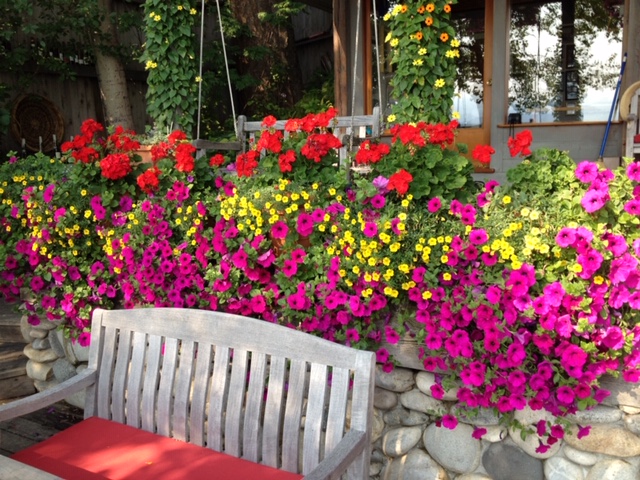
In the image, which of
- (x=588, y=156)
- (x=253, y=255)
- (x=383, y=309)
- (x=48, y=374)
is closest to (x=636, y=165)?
(x=383, y=309)

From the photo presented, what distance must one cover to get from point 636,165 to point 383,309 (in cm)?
93

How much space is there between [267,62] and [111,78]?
2.27 metres

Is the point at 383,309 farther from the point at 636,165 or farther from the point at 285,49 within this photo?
the point at 285,49

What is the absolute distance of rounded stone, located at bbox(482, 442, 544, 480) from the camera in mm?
2002

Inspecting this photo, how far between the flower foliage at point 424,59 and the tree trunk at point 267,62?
4003mm

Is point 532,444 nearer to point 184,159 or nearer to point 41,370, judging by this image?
point 184,159

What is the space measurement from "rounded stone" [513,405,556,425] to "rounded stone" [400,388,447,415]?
0.86ft

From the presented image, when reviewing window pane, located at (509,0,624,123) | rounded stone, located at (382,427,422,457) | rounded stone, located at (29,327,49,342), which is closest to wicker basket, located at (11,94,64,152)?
rounded stone, located at (29,327,49,342)

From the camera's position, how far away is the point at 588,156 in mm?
6043

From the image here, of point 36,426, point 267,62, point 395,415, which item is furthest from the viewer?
point 267,62

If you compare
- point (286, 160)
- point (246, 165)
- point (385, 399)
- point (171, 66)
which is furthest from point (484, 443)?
point (171, 66)

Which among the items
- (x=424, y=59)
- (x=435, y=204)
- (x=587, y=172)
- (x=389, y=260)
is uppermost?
(x=424, y=59)

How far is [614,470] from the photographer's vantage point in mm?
1896

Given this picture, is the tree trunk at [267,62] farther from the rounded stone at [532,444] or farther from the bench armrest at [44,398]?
the rounded stone at [532,444]
